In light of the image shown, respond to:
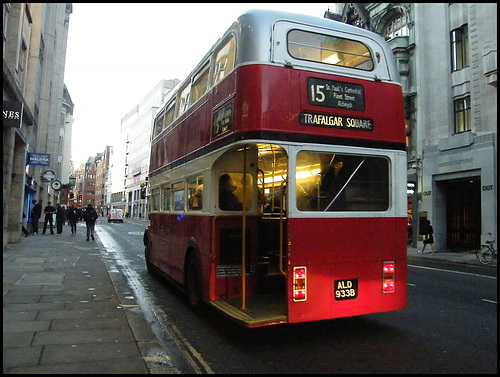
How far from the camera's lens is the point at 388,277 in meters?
5.85

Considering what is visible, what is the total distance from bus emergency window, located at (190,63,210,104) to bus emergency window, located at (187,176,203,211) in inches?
61.0

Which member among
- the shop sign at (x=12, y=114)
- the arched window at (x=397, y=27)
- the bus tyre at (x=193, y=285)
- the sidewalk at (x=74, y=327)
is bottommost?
the sidewalk at (x=74, y=327)

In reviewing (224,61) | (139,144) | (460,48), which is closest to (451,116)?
(460,48)

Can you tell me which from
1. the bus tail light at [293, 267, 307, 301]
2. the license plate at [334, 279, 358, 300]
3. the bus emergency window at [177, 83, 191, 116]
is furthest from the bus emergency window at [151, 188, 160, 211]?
the license plate at [334, 279, 358, 300]

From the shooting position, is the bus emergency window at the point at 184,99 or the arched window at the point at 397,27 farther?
the arched window at the point at 397,27

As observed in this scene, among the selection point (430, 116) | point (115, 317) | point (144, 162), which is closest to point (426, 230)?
point (430, 116)

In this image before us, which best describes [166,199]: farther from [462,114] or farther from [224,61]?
[462,114]

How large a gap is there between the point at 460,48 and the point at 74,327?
2403 cm

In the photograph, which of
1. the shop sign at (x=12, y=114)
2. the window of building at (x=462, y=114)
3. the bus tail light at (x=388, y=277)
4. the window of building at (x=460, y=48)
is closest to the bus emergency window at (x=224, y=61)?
the bus tail light at (x=388, y=277)

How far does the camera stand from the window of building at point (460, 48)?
22.4 m

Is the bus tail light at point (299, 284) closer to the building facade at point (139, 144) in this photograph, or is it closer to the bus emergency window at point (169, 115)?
the bus emergency window at point (169, 115)

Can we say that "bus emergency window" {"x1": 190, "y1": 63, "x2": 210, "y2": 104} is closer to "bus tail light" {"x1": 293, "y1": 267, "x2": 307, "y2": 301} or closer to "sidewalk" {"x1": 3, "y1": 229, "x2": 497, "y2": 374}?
"bus tail light" {"x1": 293, "y1": 267, "x2": 307, "y2": 301}

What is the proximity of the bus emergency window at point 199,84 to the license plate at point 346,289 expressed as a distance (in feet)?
13.0

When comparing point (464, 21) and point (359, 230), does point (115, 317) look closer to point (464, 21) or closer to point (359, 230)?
point (359, 230)
